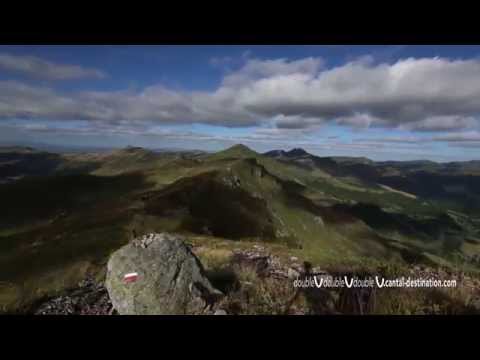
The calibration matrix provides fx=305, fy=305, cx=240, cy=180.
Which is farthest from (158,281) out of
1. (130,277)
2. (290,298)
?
(290,298)

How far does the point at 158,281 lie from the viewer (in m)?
7.10

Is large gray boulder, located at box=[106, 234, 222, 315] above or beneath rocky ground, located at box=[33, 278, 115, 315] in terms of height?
above

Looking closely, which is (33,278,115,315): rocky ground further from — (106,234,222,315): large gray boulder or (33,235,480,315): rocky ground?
(106,234,222,315): large gray boulder

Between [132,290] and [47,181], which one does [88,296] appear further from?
[47,181]

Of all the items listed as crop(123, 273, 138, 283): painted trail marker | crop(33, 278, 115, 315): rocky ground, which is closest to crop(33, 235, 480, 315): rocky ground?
crop(33, 278, 115, 315): rocky ground

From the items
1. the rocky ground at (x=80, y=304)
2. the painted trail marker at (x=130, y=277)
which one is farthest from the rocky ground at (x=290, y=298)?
the painted trail marker at (x=130, y=277)

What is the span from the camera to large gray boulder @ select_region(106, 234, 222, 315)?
691 centimetres

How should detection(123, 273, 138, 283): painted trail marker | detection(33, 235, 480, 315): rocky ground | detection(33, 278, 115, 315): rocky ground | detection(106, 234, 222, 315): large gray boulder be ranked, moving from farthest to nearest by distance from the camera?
detection(33, 278, 115, 315): rocky ground < detection(123, 273, 138, 283): painted trail marker < detection(106, 234, 222, 315): large gray boulder < detection(33, 235, 480, 315): rocky ground

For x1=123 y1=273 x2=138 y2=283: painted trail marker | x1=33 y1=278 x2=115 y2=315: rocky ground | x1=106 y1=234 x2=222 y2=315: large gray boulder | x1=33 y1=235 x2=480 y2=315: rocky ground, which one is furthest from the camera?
x1=33 y1=278 x2=115 y2=315: rocky ground

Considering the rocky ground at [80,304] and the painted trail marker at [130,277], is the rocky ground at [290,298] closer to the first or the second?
the rocky ground at [80,304]

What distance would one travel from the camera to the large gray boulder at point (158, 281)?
6.91 meters

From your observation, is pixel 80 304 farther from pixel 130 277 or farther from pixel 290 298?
pixel 290 298
